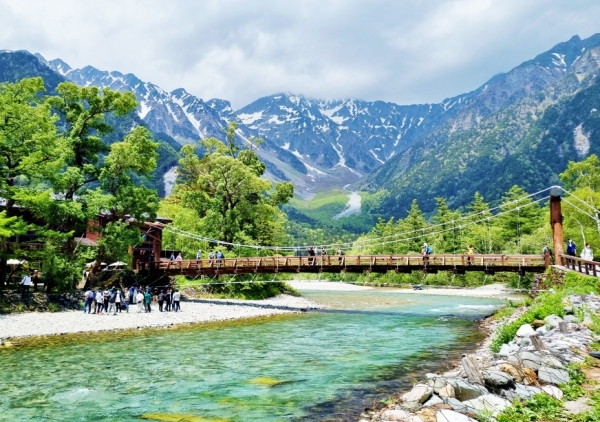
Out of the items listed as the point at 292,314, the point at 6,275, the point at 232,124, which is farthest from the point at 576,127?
the point at 6,275

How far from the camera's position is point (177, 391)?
446 inches

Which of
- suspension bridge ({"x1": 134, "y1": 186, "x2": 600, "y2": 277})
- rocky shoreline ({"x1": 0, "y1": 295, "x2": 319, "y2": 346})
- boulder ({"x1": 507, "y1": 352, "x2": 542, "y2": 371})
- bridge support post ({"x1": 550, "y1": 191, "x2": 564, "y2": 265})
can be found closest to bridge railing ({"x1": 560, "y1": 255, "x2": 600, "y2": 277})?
suspension bridge ({"x1": 134, "y1": 186, "x2": 600, "y2": 277})

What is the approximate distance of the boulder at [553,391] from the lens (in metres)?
7.84

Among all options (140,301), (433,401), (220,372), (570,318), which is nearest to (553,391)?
(433,401)

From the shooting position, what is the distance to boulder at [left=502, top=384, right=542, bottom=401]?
7.83 meters

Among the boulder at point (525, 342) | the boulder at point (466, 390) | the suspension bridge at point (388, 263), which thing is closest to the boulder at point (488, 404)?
the boulder at point (466, 390)

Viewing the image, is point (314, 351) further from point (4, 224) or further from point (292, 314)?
point (4, 224)

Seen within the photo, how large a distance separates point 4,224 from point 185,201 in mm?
22096

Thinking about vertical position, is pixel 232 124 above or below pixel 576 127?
below

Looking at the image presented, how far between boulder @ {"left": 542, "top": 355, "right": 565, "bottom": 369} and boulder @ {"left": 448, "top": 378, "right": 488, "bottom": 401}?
2009 mm

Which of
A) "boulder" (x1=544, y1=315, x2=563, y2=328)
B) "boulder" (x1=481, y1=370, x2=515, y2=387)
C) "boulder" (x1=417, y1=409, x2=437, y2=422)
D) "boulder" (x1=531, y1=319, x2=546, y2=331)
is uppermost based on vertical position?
"boulder" (x1=544, y1=315, x2=563, y2=328)

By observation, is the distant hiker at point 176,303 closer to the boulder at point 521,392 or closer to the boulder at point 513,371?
the boulder at point 513,371

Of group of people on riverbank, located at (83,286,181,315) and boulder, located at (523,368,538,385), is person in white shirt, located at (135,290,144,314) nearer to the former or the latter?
group of people on riverbank, located at (83,286,181,315)

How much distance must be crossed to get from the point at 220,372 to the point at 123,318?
13.3 m
